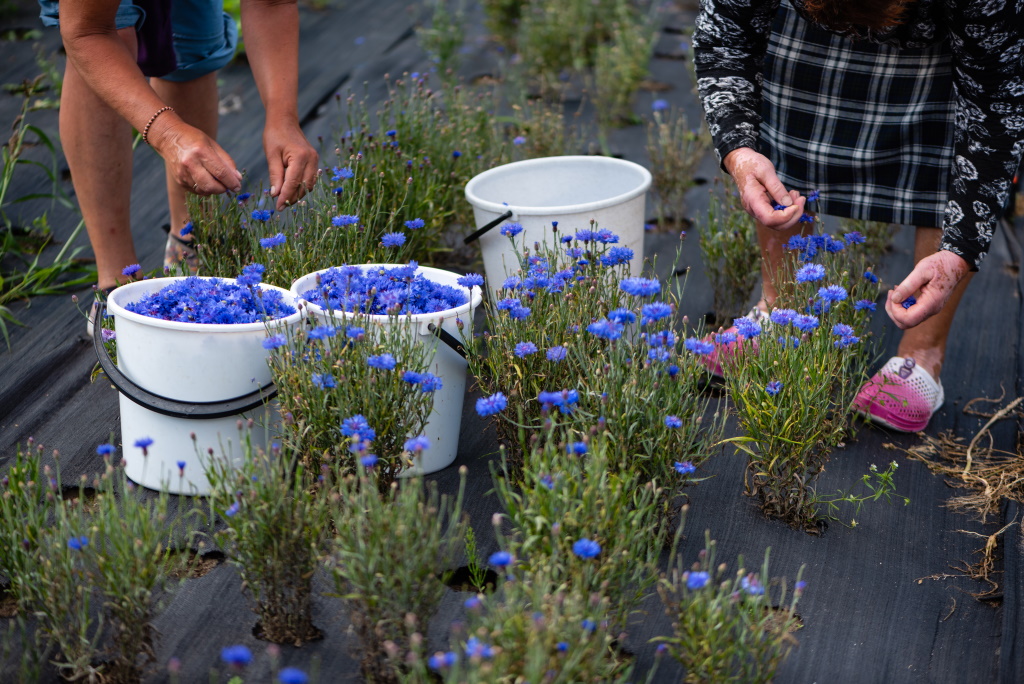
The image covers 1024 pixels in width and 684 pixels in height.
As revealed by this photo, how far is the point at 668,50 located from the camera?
510 centimetres

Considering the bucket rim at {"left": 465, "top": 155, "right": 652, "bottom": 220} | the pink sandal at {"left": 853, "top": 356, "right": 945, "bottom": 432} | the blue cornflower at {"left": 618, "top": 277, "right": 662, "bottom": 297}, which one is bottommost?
the pink sandal at {"left": 853, "top": 356, "right": 945, "bottom": 432}

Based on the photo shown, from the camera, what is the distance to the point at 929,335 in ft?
7.34

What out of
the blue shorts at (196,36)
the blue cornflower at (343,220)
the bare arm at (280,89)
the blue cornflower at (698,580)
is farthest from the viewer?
the blue shorts at (196,36)

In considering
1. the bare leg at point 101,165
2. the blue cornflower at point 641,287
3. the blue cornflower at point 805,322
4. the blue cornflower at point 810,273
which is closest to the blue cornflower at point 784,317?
the blue cornflower at point 805,322

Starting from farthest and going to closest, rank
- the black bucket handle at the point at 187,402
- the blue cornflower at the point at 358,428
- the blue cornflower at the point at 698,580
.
→ the black bucket handle at the point at 187,402
the blue cornflower at the point at 358,428
the blue cornflower at the point at 698,580

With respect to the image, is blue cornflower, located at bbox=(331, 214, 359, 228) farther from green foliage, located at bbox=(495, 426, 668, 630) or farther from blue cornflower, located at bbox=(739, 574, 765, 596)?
blue cornflower, located at bbox=(739, 574, 765, 596)

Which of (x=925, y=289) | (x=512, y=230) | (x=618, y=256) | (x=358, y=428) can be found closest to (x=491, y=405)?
(x=358, y=428)

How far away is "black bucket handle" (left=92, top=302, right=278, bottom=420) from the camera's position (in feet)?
5.68

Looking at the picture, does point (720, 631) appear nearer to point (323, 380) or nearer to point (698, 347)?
point (698, 347)

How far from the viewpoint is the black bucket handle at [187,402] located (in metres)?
1.73

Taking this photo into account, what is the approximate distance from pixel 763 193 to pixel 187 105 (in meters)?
1.58

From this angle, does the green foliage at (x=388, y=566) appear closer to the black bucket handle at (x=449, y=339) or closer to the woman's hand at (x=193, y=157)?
the black bucket handle at (x=449, y=339)

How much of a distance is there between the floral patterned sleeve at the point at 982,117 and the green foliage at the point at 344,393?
1165mm

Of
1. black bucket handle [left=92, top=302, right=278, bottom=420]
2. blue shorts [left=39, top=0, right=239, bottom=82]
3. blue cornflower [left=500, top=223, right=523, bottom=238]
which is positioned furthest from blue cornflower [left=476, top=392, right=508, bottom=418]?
blue shorts [left=39, top=0, right=239, bottom=82]
